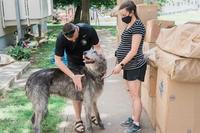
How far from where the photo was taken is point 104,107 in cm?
638

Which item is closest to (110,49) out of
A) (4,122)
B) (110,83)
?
(110,83)

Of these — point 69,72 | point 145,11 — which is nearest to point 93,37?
point 69,72

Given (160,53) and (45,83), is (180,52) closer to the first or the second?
(160,53)

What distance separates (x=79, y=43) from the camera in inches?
187

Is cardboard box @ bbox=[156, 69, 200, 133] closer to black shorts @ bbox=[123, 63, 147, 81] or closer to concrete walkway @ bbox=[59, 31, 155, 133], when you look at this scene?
black shorts @ bbox=[123, 63, 147, 81]

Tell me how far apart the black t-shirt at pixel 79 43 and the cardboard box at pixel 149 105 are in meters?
1.30

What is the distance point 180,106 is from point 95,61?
132 cm

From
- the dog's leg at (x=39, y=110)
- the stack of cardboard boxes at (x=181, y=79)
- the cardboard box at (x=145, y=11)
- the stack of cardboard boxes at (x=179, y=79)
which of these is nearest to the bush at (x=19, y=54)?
the cardboard box at (x=145, y=11)

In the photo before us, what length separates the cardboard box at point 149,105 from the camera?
5.27m

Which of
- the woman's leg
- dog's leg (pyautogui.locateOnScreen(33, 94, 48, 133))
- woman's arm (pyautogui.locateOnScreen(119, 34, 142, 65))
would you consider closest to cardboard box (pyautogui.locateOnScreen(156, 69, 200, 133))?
woman's arm (pyautogui.locateOnScreen(119, 34, 142, 65))

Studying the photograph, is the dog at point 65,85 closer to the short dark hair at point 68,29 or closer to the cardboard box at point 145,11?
the short dark hair at point 68,29

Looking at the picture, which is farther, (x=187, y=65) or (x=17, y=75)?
(x=17, y=75)

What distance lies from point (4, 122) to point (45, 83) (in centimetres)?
141

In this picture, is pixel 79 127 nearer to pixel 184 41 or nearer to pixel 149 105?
pixel 149 105
